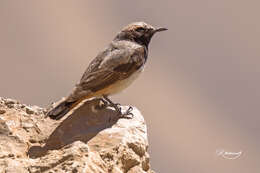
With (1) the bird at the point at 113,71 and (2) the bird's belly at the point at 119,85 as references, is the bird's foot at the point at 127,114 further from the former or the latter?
(2) the bird's belly at the point at 119,85

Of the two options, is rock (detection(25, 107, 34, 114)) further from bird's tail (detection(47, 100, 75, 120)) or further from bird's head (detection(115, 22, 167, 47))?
bird's head (detection(115, 22, 167, 47))

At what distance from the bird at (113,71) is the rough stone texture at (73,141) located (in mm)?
190

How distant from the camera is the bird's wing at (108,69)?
803 centimetres

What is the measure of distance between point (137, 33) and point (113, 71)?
5.02 feet

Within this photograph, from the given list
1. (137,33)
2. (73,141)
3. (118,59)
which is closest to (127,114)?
(118,59)

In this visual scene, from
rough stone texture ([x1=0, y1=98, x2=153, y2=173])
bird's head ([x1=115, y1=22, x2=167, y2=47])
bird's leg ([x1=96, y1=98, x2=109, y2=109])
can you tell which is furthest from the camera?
bird's head ([x1=115, y1=22, x2=167, y2=47])

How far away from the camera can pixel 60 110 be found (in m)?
7.46

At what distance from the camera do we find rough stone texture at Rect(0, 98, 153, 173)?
5125 mm

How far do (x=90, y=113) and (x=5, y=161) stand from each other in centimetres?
252

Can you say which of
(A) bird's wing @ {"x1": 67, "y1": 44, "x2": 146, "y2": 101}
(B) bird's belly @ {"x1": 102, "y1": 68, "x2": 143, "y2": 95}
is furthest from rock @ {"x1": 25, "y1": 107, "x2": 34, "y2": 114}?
(B) bird's belly @ {"x1": 102, "y1": 68, "x2": 143, "y2": 95}

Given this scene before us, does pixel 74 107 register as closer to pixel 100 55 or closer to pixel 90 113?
pixel 90 113

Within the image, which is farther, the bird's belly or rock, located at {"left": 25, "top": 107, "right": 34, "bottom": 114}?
the bird's belly

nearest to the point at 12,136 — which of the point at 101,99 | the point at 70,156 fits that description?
the point at 70,156

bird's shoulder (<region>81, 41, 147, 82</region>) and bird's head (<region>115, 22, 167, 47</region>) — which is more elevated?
bird's head (<region>115, 22, 167, 47</region>)
